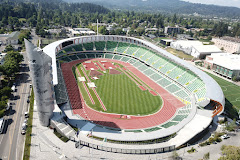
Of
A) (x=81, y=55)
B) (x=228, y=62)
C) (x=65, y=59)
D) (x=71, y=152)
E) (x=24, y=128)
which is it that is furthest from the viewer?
(x=81, y=55)

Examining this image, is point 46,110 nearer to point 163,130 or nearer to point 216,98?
point 163,130

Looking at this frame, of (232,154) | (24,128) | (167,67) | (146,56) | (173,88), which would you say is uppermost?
(146,56)

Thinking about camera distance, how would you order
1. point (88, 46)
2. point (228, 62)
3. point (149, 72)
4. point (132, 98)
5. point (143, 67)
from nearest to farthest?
point (132, 98) < point (149, 72) < point (143, 67) < point (228, 62) < point (88, 46)

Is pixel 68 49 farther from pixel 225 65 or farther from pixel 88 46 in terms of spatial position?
pixel 225 65

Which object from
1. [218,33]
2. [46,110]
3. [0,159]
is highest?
[218,33]

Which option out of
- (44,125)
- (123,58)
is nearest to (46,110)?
(44,125)

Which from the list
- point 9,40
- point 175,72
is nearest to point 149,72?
point 175,72

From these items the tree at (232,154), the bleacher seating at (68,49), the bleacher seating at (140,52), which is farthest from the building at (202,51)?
the tree at (232,154)

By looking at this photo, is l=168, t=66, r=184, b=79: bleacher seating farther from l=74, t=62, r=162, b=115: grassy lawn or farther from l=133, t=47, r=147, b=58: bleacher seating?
l=133, t=47, r=147, b=58: bleacher seating
